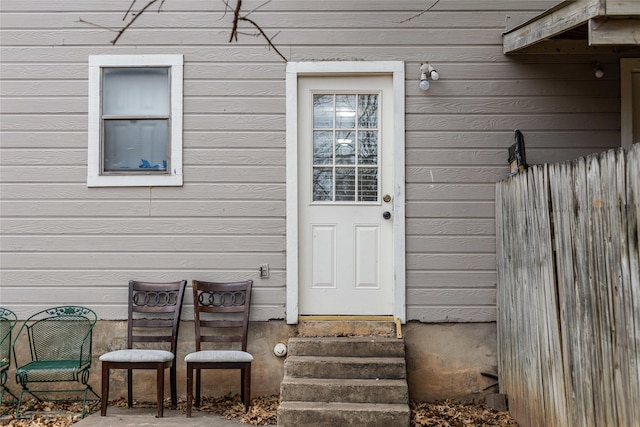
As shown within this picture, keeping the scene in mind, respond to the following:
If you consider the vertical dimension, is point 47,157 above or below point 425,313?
above

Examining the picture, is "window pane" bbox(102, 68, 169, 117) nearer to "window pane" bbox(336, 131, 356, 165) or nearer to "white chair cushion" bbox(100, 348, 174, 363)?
"window pane" bbox(336, 131, 356, 165)

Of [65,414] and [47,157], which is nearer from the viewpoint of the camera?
[65,414]

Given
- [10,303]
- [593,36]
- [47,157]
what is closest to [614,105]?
[593,36]

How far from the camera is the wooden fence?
8.64ft

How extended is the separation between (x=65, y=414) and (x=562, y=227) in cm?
387

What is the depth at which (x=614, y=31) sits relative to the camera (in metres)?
3.79

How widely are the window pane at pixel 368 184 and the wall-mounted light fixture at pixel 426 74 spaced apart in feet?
2.63

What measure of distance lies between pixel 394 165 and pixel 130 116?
2276mm

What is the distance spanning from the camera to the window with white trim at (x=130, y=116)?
5.08 meters

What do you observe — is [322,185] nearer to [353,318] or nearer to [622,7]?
[353,318]

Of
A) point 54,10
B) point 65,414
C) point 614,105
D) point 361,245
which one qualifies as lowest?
point 65,414

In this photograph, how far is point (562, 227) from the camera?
337cm

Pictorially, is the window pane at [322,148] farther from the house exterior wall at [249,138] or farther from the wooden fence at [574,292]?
the wooden fence at [574,292]

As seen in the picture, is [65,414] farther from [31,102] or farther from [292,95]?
[292,95]
